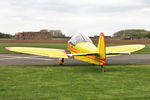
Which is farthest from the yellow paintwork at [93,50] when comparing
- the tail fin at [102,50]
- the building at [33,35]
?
the building at [33,35]

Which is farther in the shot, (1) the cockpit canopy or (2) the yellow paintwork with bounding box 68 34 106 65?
(1) the cockpit canopy

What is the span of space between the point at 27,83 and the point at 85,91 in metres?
2.58

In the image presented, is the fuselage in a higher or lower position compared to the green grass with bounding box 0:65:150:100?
higher

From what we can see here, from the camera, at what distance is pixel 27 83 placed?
26.7 feet

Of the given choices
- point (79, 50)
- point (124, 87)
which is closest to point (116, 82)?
point (124, 87)

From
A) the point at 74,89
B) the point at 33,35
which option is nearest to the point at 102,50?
the point at 74,89

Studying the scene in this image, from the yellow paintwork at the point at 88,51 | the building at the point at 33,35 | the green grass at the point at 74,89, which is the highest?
the building at the point at 33,35

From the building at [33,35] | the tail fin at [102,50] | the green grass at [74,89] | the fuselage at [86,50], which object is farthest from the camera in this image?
the building at [33,35]

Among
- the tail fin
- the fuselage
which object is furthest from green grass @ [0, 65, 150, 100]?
the fuselage

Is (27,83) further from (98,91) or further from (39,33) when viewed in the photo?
(39,33)

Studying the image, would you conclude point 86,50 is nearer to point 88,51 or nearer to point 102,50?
point 88,51

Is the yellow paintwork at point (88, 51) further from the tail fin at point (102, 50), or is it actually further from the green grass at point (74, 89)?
the green grass at point (74, 89)

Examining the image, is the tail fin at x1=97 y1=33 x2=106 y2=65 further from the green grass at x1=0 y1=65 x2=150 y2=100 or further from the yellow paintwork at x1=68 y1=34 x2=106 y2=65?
the green grass at x1=0 y1=65 x2=150 y2=100

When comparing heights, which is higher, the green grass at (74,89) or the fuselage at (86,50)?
the fuselage at (86,50)
